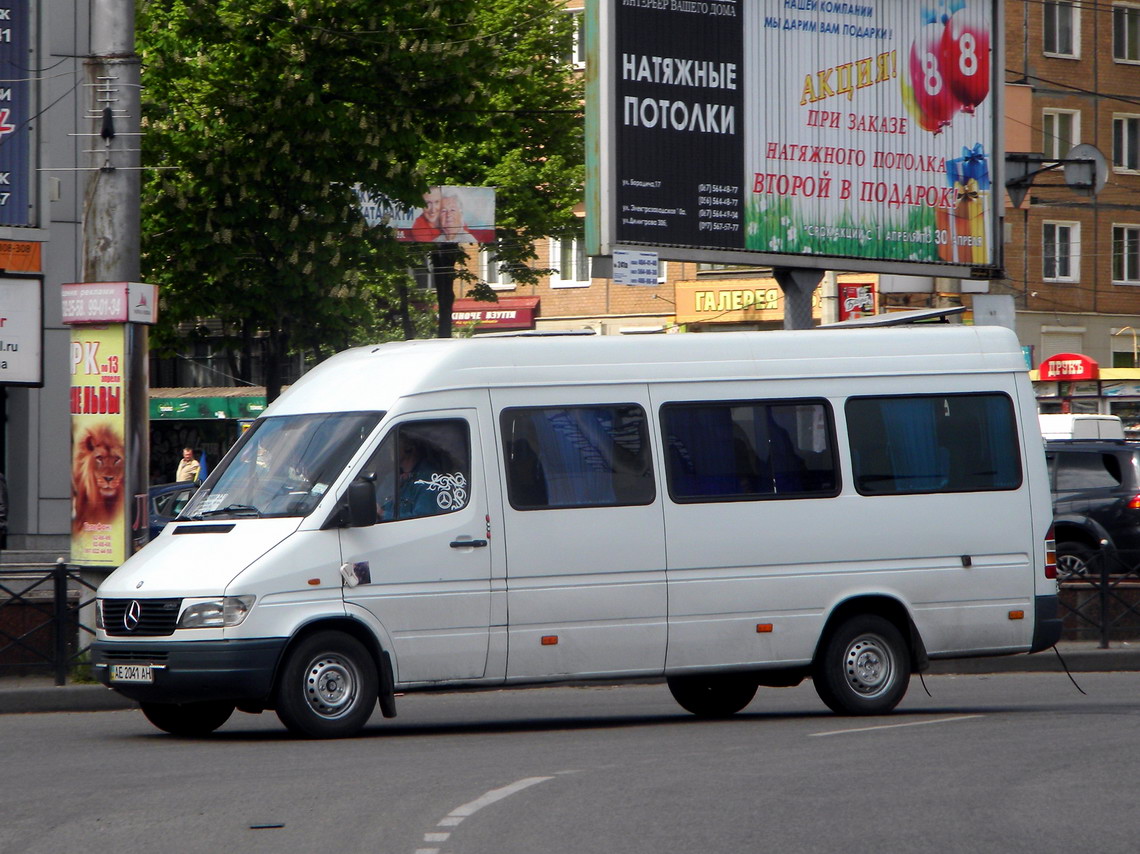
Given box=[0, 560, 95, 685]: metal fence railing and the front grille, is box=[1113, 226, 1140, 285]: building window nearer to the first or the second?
box=[0, 560, 95, 685]: metal fence railing

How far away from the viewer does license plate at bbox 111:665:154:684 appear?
36.8 ft

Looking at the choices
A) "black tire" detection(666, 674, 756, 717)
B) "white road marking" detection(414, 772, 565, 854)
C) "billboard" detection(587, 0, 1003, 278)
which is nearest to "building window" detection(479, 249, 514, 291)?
"billboard" detection(587, 0, 1003, 278)

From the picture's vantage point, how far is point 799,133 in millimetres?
20812

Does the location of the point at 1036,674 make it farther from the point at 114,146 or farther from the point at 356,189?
the point at 356,189

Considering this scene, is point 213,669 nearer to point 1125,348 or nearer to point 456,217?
point 456,217

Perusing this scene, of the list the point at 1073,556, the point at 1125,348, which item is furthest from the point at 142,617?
the point at 1125,348

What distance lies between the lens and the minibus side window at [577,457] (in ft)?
39.3

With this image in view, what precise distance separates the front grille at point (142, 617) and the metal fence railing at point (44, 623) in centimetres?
303

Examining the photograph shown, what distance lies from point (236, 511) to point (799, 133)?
35.9 feet

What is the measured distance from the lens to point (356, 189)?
1069 inches

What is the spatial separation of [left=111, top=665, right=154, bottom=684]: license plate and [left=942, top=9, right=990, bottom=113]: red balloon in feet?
46.8

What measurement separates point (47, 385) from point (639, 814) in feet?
60.0

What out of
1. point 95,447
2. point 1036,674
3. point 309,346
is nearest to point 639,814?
point 95,447

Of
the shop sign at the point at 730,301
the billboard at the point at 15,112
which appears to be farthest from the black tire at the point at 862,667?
the shop sign at the point at 730,301
